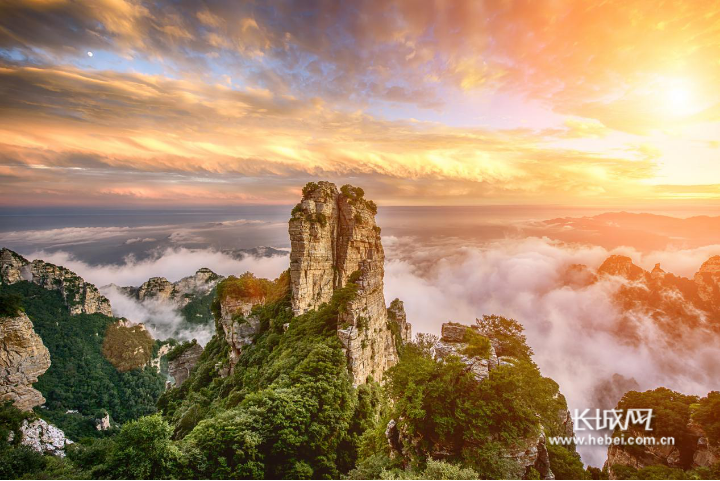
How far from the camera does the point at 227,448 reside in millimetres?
17016

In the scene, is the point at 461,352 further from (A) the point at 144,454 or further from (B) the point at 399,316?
(B) the point at 399,316

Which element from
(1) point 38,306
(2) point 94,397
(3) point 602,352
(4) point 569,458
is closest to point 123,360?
(2) point 94,397

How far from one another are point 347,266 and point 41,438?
39680mm

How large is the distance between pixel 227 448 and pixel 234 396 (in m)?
11.7

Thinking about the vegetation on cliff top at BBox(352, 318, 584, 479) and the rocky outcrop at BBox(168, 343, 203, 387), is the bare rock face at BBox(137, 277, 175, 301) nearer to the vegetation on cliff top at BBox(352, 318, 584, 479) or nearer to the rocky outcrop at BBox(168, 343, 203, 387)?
the rocky outcrop at BBox(168, 343, 203, 387)

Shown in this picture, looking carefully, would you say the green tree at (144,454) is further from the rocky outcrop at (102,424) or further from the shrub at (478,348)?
the rocky outcrop at (102,424)

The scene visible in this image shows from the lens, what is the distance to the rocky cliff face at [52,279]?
329 feet

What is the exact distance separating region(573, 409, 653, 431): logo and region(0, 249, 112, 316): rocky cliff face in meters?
141

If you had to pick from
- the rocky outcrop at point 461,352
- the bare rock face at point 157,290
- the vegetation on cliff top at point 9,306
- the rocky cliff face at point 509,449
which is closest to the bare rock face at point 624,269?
the rocky cliff face at point 509,449

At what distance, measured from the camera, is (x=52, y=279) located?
349ft

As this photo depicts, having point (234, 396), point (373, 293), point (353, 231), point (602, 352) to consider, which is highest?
point (353, 231)

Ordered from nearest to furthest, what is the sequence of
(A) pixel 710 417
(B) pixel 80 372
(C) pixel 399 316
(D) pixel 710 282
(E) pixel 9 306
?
(A) pixel 710 417
(E) pixel 9 306
(C) pixel 399 316
(B) pixel 80 372
(D) pixel 710 282

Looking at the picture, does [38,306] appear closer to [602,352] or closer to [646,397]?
[646,397]

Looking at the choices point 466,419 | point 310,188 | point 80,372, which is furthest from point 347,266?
point 80,372
